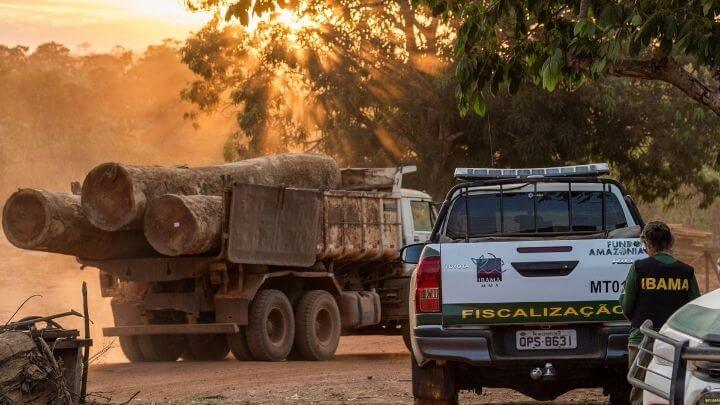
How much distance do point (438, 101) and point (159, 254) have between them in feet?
41.2

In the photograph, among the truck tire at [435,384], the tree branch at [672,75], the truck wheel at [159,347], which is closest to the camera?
the truck tire at [435,384]

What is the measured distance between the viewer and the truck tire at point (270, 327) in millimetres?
18562

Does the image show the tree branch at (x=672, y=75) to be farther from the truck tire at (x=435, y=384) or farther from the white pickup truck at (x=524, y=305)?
the truck tire at (x=435, y=384)

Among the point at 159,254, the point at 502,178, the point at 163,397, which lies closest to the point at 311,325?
the point at 159,254

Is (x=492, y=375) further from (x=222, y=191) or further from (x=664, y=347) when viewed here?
(x=222, y=191)

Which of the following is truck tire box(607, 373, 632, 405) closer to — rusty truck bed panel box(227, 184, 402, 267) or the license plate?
the license plate

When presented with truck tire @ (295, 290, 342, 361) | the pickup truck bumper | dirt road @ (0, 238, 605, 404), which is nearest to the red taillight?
the pickup truck bumper

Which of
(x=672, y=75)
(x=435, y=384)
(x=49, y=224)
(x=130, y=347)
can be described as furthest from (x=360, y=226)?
(x=435, y=384)

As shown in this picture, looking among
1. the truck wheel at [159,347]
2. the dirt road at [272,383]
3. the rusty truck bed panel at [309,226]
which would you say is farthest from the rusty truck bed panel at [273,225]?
the truck wheel at [159,347]

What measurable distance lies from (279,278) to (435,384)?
951cm

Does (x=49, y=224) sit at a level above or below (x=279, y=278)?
above

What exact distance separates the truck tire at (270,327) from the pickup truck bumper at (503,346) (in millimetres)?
8809

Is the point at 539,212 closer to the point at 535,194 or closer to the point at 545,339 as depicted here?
the point at 535,194

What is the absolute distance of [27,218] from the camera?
1759cm
